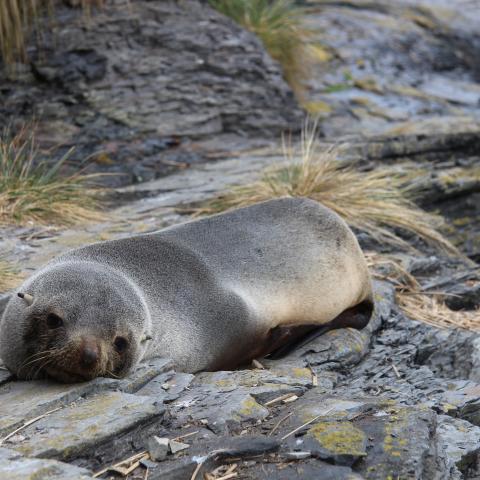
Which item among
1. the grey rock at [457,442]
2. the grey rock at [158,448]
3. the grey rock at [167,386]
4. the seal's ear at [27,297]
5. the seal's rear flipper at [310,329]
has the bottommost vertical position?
the seal's rear flipper at [310,329]

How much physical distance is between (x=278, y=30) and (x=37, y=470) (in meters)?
8.76

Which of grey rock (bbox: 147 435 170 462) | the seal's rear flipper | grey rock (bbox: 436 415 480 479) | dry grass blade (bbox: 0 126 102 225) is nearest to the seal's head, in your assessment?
grey rock (bbox: 147 435 170 462)

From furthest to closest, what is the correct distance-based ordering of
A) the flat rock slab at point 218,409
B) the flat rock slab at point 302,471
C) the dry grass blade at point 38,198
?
1. the dry grass blade at point 38,198
2. the flat rock slab at point 218,409
3. the flat rock slab at point 302,471

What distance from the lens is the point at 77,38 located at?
9.18 m

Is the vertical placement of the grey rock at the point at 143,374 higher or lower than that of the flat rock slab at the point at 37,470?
lower

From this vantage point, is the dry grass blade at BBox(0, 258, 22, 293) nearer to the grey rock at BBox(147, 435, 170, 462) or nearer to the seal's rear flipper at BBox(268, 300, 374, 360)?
the seal's rear flipper at BBox(268, 300, 374, 360)

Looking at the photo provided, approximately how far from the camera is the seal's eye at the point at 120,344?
3.93m

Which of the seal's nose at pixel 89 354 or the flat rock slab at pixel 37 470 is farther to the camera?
the seal's nose at pixel 89 354

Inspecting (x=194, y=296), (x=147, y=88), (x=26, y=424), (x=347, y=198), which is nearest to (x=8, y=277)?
(x=194, y=296)

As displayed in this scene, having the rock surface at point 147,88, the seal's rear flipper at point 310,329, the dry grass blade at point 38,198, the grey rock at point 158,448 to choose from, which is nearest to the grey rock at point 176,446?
the grey rock at point 158,448

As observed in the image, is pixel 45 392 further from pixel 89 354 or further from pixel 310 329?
pixel 310 329

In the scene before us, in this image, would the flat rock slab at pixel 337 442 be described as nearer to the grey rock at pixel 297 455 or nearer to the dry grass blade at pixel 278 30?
the grey rock at pixel 297 455

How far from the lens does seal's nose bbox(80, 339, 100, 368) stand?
12.1 feet

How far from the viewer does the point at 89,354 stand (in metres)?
3.70
